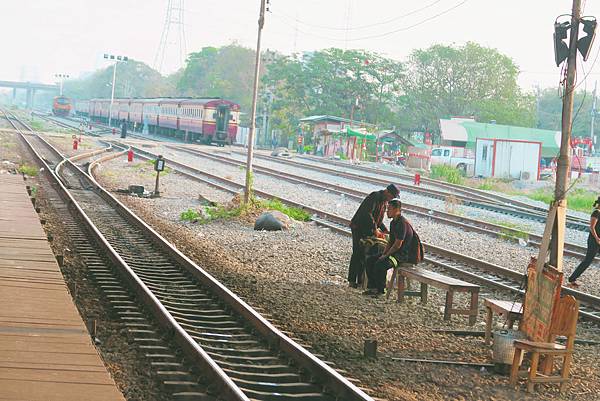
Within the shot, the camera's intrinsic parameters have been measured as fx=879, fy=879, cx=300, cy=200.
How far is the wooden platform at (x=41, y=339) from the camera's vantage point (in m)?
5.68

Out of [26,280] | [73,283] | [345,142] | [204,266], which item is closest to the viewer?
[26,280]

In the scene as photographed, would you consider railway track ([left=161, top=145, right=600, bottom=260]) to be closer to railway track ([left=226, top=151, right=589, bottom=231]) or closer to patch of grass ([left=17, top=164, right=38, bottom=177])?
railway track ([left=226, top=151, right=589, bottom=231])

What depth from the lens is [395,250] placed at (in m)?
10.9

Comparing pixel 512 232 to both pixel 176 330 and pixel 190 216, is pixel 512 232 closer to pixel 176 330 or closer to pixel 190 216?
pixel 190 216

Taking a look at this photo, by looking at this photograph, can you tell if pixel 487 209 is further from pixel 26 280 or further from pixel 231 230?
pixel 26 280

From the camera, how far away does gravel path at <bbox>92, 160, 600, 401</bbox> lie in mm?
7656

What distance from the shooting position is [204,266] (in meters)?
13.2

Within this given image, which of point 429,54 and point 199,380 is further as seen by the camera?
point 429,54

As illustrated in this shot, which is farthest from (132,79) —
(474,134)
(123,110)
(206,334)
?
(206,334)

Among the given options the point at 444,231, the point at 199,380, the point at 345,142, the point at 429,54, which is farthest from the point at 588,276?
the point at 429,54

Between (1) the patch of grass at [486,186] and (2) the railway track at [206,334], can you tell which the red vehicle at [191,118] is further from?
(2) the railway track at [206,334]

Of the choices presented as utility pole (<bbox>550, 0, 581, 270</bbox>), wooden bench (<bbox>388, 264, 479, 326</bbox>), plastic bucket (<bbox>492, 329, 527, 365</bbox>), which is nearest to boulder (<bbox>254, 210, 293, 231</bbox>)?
wooden bench (<bbox>388, 264, 479, 326</bbox>)

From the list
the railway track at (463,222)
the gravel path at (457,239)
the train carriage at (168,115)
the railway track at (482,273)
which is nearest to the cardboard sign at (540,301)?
the railway track at (482,273)

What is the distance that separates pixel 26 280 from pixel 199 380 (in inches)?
132
